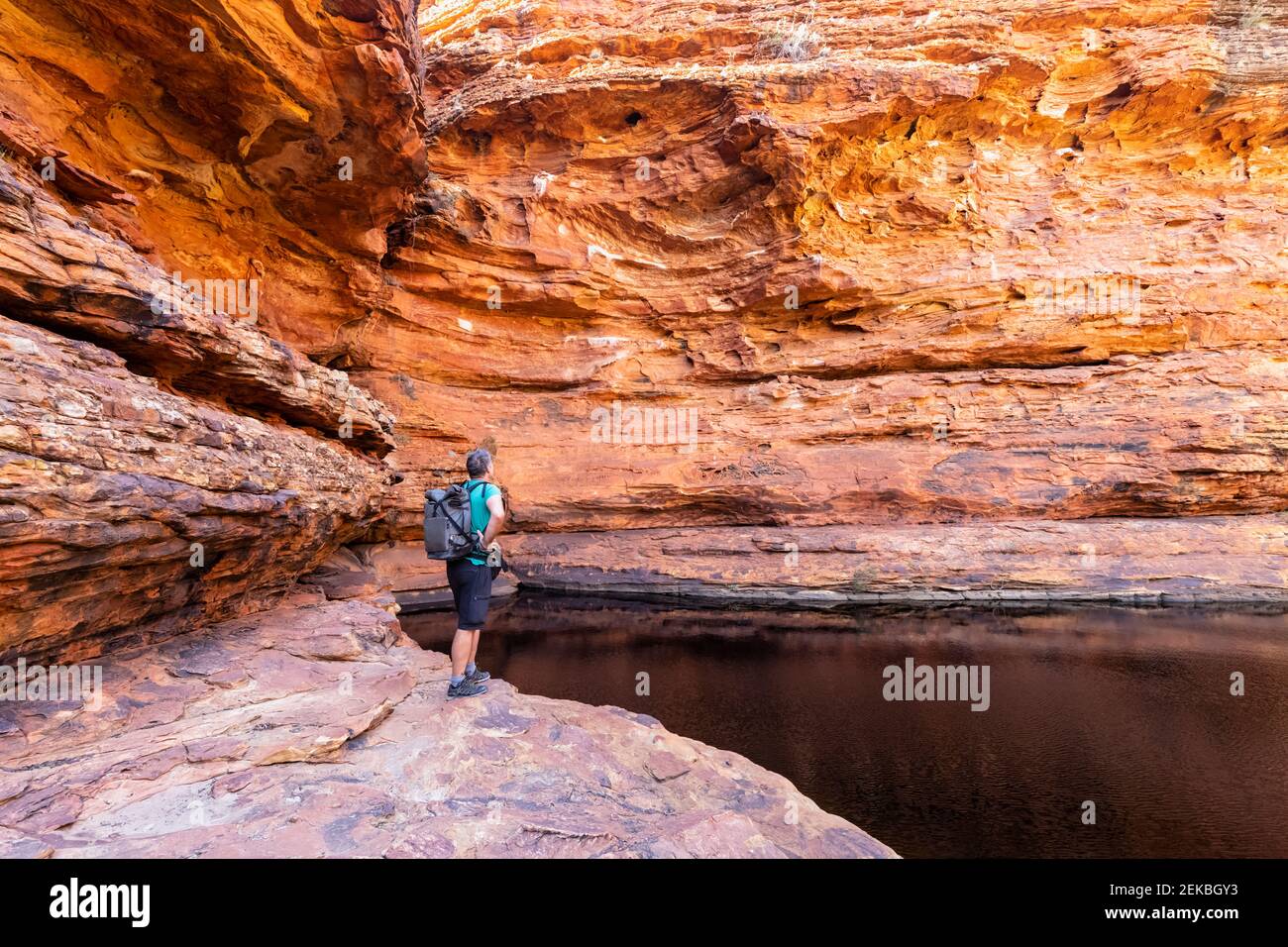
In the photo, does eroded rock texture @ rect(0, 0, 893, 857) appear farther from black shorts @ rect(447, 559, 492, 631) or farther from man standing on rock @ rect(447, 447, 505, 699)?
black shorts @ rect(447, 559, 492, 631)

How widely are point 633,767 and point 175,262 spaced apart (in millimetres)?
12236

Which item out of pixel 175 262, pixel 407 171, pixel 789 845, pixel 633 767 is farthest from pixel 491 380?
pixel 789 845

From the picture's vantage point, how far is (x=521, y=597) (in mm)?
14484

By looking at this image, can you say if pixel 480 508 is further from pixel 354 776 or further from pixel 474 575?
pixel 354 776

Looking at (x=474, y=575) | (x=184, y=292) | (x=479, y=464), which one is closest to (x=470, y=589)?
(x=474, y=575)

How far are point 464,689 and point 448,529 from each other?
142cm

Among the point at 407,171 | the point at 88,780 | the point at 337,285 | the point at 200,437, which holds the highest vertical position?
the point at 407,171

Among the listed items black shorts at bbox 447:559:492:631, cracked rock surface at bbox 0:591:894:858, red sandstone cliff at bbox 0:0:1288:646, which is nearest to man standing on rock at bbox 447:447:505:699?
black shorts at bbox 447:559:492:631

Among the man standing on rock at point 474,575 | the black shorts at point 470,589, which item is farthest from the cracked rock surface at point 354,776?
the black shorts at point 470,589

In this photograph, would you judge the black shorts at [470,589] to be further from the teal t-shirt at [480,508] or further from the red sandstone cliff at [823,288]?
the red sandstone cliff at [823,288]

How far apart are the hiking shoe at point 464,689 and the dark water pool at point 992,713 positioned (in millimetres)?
2025

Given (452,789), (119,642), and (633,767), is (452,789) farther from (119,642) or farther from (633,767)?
(119,642)

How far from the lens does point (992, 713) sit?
6.52m

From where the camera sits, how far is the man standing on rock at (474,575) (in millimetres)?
4789
